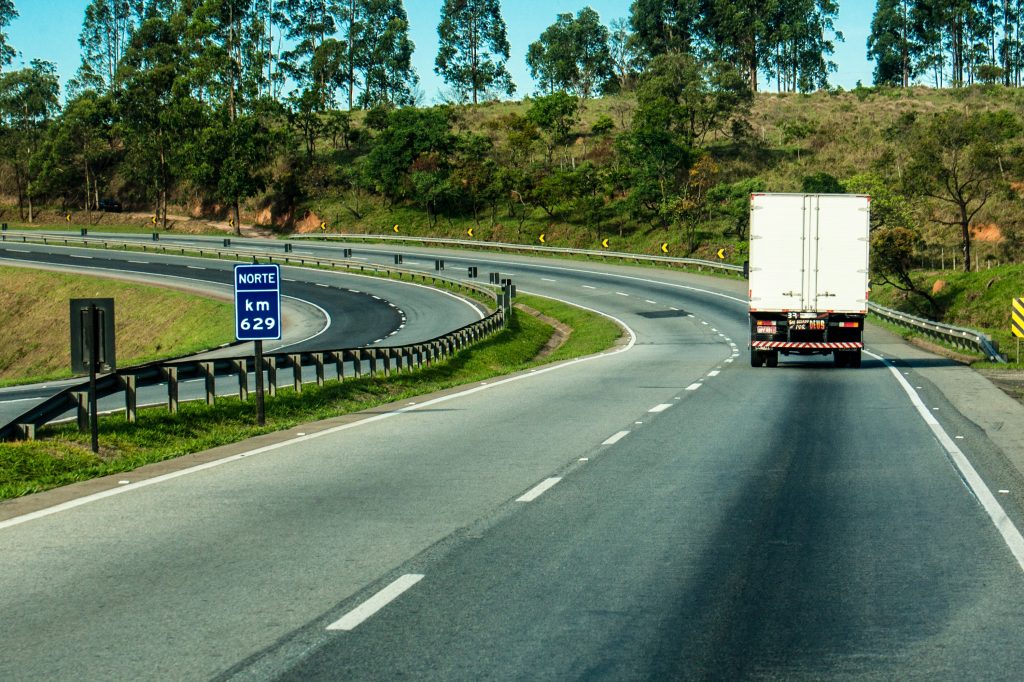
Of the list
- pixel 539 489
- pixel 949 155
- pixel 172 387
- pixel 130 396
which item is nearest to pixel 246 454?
pixel 130 396

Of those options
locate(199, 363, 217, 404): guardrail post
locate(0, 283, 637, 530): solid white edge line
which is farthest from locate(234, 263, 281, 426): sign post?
locate(199, 363, 217, 404): guardrail post

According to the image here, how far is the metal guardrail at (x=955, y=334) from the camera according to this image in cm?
3269

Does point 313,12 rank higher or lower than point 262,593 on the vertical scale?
higher

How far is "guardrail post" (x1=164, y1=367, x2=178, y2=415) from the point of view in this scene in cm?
1752

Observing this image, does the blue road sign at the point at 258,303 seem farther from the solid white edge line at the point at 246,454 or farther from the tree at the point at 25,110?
the tree at the point at 25,110

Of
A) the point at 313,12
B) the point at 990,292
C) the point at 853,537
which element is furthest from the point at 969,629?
the point at 313,12

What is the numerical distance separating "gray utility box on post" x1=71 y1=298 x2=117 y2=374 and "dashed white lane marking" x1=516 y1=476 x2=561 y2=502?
5378 mm

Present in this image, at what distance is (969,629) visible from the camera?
6270 millimetres

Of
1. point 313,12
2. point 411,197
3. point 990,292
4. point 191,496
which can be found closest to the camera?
point 191,496

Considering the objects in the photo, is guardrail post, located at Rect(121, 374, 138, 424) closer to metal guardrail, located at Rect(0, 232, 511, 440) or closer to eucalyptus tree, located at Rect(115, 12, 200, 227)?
metal guardrail, located at Rect(0, 232, 511, 440)

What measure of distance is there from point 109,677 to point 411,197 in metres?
97.7

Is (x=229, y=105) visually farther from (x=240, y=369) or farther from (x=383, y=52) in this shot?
(x=240, y=369)

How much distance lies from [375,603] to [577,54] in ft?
501

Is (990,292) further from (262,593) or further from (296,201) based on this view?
(296,201)
